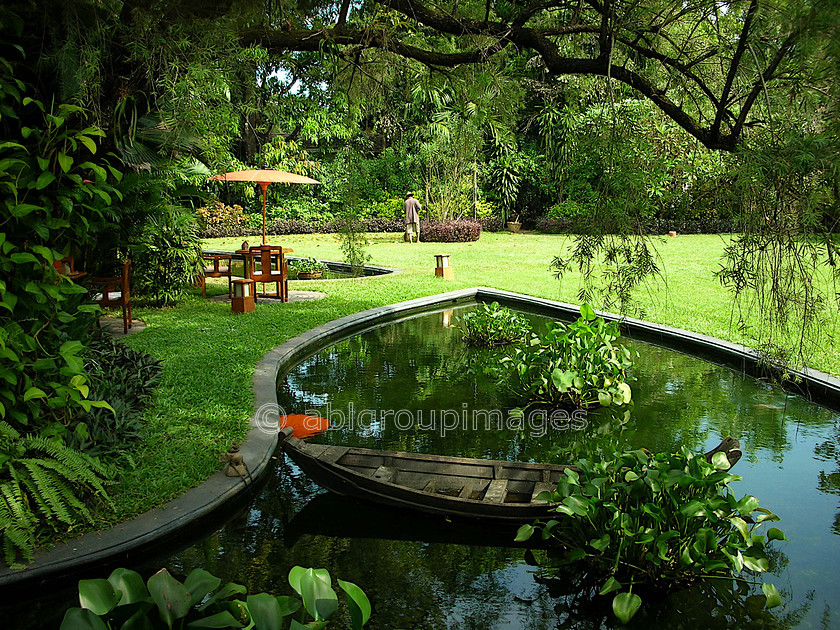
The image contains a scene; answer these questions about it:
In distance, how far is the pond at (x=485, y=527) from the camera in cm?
323

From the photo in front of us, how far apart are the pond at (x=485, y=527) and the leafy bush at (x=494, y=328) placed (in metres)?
1.03

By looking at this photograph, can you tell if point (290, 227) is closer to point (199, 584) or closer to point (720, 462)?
point (720, 462)

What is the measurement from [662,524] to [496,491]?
0.96 m

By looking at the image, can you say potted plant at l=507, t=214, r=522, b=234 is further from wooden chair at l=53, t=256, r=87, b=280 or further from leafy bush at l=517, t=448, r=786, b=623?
leafy bush at l=517, t=448, r=786, b=623

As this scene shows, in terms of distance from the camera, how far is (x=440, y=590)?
3342 mm

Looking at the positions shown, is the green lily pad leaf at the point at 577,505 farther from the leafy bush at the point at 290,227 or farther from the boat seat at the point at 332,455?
the leafy bush at the point at 290,227

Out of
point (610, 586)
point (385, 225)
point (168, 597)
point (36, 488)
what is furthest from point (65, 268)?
point (385, 225)

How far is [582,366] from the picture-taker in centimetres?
612

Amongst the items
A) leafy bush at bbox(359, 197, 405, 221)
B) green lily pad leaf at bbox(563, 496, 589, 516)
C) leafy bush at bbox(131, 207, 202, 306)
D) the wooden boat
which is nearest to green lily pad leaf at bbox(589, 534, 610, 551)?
green lily pad leaf at bbox(563, 496, 589, 516)

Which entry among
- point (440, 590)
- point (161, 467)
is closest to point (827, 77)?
point (440, 590)

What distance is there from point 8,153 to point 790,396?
697cm

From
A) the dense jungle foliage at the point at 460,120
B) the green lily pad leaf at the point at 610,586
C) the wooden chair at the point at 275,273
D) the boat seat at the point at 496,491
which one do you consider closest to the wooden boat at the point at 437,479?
the boat seat at the point at 496,491

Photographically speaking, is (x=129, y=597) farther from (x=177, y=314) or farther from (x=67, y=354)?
(x=177, y=314)

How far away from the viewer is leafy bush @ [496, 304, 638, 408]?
610 centimetres
